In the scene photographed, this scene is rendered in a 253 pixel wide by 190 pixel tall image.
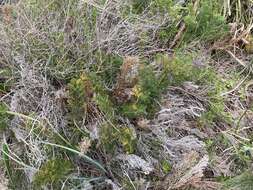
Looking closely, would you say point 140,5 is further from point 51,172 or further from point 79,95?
point 51,172

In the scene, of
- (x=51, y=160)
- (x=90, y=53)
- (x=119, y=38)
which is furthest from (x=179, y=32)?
(x=51, y=160)

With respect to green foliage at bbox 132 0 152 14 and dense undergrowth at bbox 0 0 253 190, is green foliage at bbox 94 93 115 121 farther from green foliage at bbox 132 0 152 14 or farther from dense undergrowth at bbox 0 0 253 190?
green foliage at bbox 132 0 152 14

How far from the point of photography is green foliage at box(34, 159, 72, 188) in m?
1.92

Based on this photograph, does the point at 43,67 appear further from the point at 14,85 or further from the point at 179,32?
the point at 179,32

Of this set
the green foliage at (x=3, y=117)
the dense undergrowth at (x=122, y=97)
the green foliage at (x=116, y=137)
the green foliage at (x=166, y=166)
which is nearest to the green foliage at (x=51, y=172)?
the dense undergrowth at (x=122, y=97)

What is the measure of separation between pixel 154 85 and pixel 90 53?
0.34m

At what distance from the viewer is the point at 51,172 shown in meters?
1.93

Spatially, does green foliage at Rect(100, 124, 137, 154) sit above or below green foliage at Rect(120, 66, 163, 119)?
below

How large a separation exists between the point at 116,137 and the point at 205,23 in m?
0.76

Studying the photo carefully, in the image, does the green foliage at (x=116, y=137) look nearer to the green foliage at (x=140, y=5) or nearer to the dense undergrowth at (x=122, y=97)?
the dense undergrowth at (x=122, y=97)

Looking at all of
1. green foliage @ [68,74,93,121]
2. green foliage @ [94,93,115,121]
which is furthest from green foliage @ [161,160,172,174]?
green foliage @ [68,74,93,121]

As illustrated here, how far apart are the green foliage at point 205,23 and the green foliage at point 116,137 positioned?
637mm

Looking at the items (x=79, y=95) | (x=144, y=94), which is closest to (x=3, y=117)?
(x=79, y=95)

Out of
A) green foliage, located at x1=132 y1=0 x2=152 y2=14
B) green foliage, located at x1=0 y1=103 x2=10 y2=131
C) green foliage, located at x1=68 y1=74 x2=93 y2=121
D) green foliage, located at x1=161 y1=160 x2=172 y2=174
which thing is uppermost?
green foliage, located at x1=132 y1=0 x2=152 y2=14
